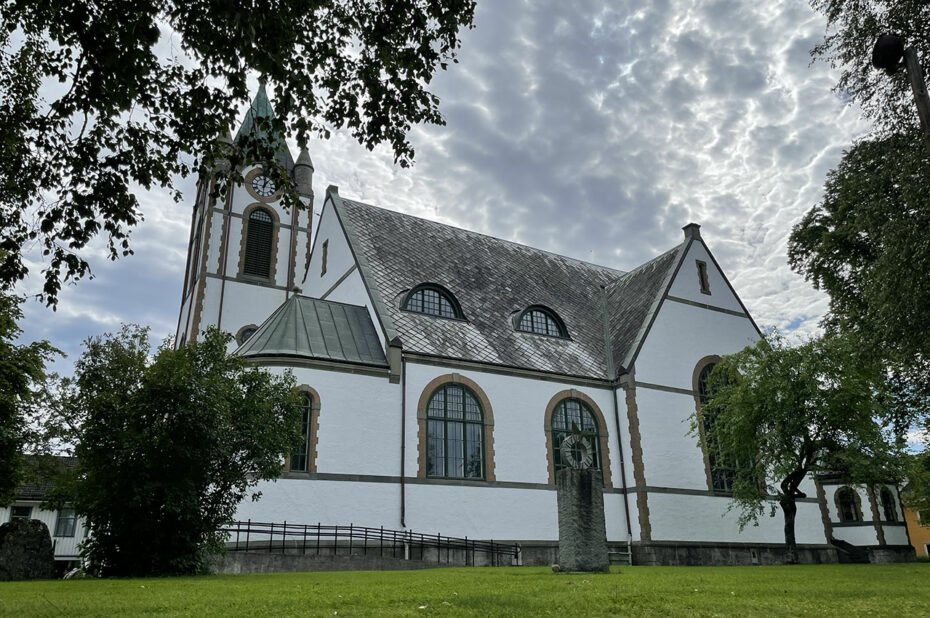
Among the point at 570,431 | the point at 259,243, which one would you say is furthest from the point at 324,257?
the point at 570,431

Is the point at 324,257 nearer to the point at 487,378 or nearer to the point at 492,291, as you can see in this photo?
the point at 492,291

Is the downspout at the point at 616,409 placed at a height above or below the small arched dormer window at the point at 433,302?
below

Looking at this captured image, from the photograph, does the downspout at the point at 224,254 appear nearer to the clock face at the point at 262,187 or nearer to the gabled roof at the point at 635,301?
the clock face at the point at 262,187

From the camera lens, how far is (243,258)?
3516 cm

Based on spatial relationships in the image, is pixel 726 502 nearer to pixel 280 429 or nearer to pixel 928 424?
pixel 928 424

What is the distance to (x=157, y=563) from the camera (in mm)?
13688

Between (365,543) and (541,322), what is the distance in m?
12.3

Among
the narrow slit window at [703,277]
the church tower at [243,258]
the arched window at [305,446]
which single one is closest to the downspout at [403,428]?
the arched window at [305,446]

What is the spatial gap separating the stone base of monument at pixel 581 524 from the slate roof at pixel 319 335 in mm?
8741

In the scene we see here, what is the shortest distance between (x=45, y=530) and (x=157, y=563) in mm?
3328

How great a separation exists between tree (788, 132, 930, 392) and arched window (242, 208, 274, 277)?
25648 millimetres

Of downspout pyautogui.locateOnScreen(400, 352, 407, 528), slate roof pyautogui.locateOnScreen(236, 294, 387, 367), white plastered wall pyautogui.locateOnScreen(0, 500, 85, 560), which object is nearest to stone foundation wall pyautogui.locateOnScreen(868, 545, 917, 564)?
downspout pyautogui.locateOnScreen(400, 352, 407, 528)

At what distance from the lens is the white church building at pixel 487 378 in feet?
70.2

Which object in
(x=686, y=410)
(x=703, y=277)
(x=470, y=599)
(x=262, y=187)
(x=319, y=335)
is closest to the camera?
(x=470, y=599)
